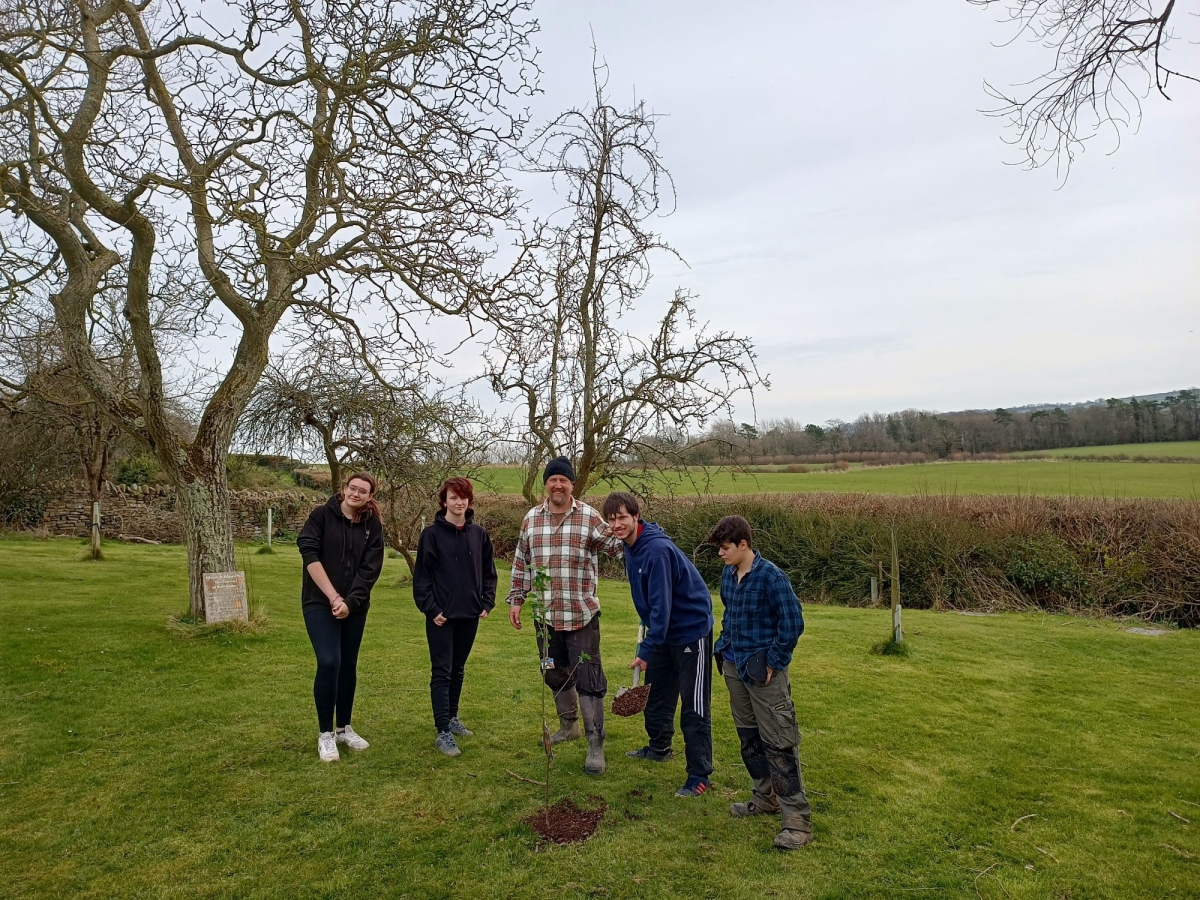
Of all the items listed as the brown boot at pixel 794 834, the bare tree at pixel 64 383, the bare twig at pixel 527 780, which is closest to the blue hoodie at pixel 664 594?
the bare twig at pixel 527 780

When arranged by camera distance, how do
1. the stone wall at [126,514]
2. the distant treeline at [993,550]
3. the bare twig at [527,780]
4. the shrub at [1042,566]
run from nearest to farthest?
→ the bare twig at [527,780]
the distant treeline at [993,550]
the shrub at [1042,566]
the stone wall at [126,514]

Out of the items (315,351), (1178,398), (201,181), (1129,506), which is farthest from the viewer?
(1178,398)

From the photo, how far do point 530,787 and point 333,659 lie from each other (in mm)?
1481

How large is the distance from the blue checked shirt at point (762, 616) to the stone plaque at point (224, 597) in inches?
284

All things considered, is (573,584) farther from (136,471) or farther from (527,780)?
(136,471)

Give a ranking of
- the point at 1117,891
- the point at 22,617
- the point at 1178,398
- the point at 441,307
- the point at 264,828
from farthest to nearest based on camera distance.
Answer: the point at 1178,398, the point at 22,617, the point at 441,307, the point at 264,828, the point at 1117,891

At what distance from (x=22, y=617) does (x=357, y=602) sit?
24.5 ft

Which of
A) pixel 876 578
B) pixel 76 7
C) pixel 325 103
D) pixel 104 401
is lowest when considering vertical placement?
pixel 876 578

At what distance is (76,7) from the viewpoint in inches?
309

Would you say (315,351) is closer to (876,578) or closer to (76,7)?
(76,7)

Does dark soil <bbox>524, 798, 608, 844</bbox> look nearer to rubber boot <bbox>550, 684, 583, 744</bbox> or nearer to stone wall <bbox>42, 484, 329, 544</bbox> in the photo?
rubber boot <bbox>550, 684, 583, 744</bbox>

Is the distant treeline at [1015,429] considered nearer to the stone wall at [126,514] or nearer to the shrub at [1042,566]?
the shrub at [1042,566]

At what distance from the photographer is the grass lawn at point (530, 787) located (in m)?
3.47

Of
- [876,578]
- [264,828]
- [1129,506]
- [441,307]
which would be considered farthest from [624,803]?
[1129,506]
